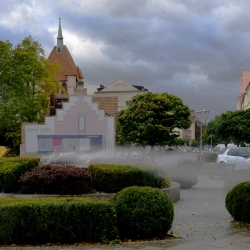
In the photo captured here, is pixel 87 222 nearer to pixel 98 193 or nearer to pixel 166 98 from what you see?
pixel 98 193

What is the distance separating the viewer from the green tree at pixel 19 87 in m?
44.2

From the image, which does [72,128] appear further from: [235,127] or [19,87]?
[235,127]

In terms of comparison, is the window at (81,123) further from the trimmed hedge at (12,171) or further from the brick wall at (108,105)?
the trimmed hedge at (12,171)

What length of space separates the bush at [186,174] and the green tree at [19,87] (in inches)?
1030

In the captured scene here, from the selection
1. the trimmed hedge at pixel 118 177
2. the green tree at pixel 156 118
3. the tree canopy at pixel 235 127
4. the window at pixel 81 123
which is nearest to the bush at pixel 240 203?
the trimmed hedge at pixel 118 177

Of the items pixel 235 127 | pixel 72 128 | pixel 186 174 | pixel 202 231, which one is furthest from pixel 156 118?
pixel 202 231

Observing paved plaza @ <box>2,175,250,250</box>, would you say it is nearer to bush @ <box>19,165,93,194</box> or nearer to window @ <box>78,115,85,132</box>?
bush @ <box>19,165,93,194</box>

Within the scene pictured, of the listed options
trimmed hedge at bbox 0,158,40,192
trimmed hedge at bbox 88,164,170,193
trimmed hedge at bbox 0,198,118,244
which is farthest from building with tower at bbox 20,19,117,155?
trimmed hedge at bbox 0,198,118,244

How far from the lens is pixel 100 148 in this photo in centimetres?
3566

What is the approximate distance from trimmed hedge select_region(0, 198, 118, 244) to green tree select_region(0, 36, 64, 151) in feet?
120

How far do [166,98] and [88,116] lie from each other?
7.68 metres

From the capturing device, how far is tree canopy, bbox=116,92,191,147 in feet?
131

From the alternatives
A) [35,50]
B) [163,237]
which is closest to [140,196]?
[163,237]

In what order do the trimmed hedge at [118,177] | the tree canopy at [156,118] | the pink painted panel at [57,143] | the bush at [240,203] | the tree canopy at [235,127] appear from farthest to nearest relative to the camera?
1. the tree canopy at [235,127]
2. the tree canopy at [156,118]
3. the pink painted panel at [57,143]
4. the trimmed hedge at [118,177]
5. the bush at [240,203]
